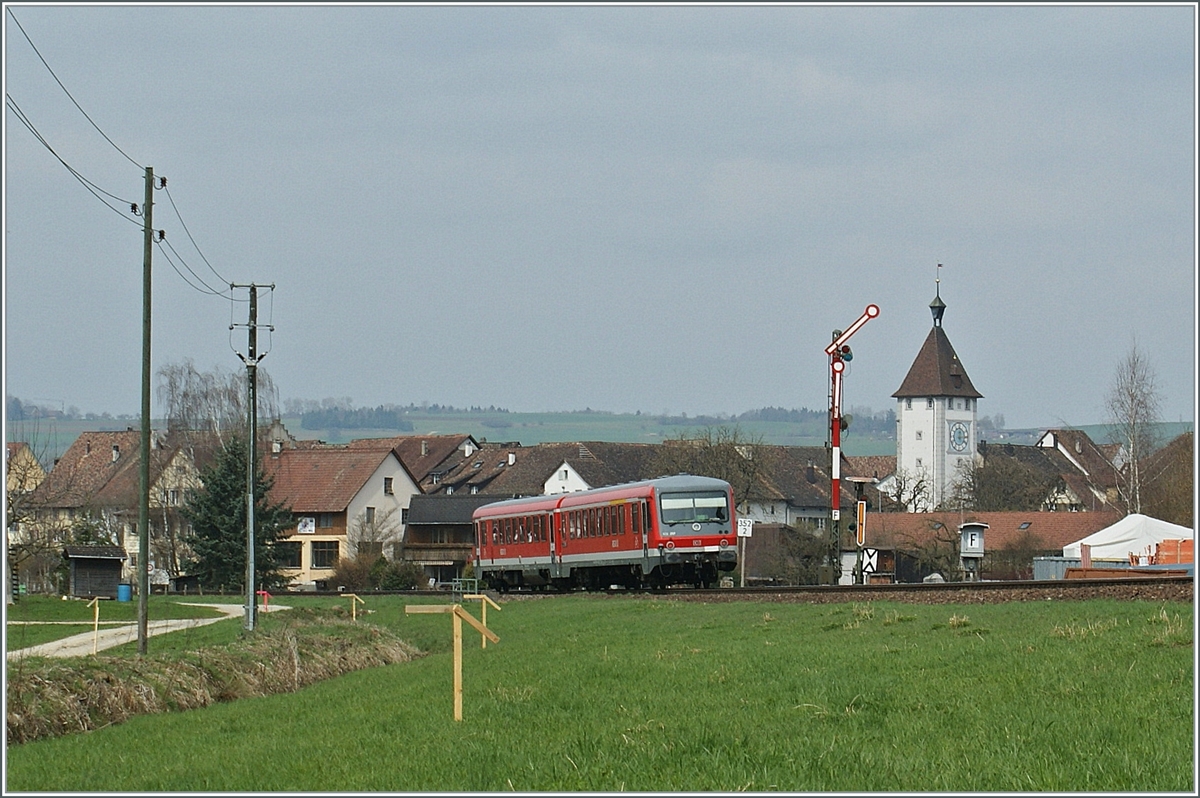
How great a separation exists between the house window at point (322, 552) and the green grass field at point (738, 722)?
7042cm

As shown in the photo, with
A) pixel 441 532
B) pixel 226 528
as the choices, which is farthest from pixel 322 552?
pixel 226 528

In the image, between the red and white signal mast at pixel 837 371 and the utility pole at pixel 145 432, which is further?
the red and white signal mast at pixel 837 371

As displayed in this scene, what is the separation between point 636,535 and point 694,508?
160 centimetres

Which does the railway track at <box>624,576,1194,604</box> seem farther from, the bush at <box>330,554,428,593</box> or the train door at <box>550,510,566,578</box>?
the bush at <box>330,554,428,593</box>

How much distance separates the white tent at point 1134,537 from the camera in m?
49.3

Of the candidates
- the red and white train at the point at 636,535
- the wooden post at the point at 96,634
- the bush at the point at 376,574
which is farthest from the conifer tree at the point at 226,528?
the red and white train at the point at 636,535

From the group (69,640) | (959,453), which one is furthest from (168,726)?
(959,453)

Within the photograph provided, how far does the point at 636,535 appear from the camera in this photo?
122 feet

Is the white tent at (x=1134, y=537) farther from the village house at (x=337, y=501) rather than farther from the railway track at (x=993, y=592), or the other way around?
the village house at (x=337, y=501)

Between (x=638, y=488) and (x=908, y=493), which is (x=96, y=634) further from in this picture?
(x=908, y=493)

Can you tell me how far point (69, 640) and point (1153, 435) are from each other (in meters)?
53.7

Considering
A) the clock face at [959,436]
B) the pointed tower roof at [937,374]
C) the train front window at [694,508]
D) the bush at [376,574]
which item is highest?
the pointed tower roof at [937,374]

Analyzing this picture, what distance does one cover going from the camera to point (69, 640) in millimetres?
35062

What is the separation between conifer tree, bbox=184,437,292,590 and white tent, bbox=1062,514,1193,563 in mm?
37196
